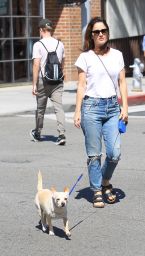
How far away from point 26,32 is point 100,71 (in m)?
15.1


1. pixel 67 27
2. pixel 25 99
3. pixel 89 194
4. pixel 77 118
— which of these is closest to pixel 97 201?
pixel 89 194

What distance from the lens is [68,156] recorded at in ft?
34.1

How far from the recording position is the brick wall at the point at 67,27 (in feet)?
73.6

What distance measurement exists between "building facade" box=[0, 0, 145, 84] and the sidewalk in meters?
0.55

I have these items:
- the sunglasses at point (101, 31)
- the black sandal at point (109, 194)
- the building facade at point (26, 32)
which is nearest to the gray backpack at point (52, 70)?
the black sandal at point (109, 194)

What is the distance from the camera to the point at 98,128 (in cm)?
695

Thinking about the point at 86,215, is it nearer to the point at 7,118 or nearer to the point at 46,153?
the point at 46,153

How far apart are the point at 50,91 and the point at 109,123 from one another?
14.0ft

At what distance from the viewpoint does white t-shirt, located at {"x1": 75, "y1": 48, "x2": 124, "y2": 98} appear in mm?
6844

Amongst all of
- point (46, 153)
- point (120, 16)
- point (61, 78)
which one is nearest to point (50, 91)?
point (61, 78)

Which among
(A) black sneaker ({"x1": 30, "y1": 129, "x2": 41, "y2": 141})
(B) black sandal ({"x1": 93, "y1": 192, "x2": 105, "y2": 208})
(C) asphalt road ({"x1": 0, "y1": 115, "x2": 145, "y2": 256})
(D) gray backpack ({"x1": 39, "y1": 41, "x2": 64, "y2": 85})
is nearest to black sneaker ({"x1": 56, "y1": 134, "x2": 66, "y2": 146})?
(C) asphalt road ({"x1": 0, "y1": 115, "x2": 145, "y2": 256})

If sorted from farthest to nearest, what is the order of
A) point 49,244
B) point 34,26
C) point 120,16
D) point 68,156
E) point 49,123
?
point 120,16, point 34,26, point 49,123, point 68,156, point 49,244

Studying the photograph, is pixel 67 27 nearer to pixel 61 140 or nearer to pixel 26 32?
pixel 26 32

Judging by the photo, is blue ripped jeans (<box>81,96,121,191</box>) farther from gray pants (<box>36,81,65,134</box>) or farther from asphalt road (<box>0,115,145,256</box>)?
Answer: gray pants (<box>36,81,65,134</box>)
